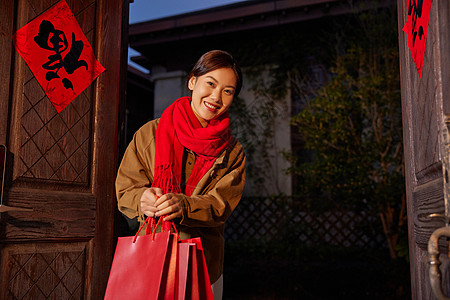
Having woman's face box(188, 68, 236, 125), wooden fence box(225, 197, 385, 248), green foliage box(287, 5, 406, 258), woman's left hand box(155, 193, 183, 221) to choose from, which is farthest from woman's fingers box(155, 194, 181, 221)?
wooden fence box(225, 197, 385, 248)

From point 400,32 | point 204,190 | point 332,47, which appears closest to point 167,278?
point 204,190

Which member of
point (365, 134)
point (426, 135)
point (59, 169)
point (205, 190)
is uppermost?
point (365, 134)

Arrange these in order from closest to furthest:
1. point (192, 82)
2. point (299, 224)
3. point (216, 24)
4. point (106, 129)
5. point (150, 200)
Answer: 1. point (150, 200)
2. point (192, 82)
3. point (106, 129)
4. point (299, 224)
5. point (216, 24)

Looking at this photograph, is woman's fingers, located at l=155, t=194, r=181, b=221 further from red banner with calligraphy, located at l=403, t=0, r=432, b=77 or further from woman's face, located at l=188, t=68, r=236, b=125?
red banner with calligraphy, located at l=403, t=0, r=432, b=77

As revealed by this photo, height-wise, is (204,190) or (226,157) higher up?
(226,157)

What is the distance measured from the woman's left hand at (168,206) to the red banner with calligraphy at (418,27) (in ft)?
3.71

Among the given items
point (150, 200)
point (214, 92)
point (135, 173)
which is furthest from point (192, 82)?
point (150, 200)

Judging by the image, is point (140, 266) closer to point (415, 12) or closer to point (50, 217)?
point (50, 217)

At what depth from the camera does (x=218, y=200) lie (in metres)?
1.77

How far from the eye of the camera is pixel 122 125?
272cm

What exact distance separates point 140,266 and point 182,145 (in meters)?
0.53

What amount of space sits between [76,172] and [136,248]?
100 cm

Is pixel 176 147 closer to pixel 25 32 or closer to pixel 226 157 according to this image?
pixel 226 157

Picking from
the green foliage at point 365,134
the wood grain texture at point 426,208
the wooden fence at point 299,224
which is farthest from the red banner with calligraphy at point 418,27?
the wooden fence at point 299,224
